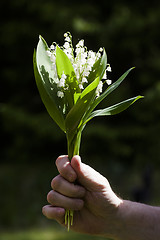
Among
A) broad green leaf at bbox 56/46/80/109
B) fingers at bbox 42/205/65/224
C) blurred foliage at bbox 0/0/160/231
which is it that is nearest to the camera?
broad green leaf at bbox 56/46/80/109

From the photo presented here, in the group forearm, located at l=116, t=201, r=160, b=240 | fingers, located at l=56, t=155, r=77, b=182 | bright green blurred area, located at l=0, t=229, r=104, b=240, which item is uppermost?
fingers, located at l=56, t=155, r=77, b=182

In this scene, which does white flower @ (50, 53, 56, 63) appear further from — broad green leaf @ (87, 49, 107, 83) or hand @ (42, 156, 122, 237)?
hand @ (42, 156, 122, 237)

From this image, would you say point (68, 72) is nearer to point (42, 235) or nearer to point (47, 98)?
point (47, 98)

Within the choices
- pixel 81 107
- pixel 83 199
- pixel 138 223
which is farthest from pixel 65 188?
pixel 138 223

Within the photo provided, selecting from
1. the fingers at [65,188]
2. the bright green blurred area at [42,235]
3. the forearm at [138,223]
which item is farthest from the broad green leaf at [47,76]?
the bright green blurred area at [42,235]

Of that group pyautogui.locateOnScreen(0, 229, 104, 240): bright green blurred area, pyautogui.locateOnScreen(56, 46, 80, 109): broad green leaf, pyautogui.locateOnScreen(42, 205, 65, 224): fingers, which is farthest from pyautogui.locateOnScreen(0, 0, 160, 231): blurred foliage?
pyautogui.locateOnScreen(56, 46, 80, 109): broad green leaf
